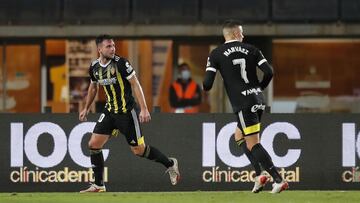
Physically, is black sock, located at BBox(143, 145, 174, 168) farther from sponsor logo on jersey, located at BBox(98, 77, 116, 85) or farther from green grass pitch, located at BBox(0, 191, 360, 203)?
sponsor logo on jersey, located at BBox(98, 77, 116, 85)

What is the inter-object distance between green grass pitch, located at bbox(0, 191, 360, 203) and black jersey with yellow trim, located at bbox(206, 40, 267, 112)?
1.22m

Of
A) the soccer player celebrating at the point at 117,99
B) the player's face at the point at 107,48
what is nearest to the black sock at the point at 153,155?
the soccer player celebrating at the point at 117,99

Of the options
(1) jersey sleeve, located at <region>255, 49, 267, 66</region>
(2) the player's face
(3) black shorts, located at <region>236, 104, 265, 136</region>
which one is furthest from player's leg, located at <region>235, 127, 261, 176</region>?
(2) the player's face

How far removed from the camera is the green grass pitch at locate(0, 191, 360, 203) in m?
11.9

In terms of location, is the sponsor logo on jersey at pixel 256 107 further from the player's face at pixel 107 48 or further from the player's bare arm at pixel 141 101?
the player's face at pixel 107 48

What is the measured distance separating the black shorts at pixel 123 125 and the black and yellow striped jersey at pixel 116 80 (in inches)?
2.8

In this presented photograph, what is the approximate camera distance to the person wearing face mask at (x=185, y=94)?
769 inches

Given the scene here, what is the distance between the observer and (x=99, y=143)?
12406 millimetres

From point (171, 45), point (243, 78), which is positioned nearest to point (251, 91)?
point (243, 78)

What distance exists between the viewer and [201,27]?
65.7 feet
